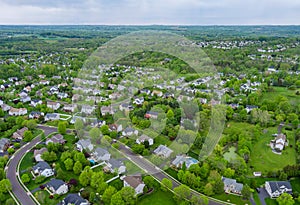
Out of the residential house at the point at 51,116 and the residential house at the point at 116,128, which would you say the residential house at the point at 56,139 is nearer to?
the residential house at the point at 116,128

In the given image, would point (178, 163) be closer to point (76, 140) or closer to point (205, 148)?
point (205, 148)

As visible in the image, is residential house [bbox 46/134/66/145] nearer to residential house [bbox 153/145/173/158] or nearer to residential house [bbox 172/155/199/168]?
residential house [bbox 153/145/173/158]

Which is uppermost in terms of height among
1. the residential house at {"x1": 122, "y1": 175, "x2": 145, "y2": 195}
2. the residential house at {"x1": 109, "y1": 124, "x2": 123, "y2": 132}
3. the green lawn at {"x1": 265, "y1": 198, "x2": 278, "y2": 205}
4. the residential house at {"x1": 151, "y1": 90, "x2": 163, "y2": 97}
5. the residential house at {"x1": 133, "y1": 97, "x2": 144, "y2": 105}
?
the residential house at {"x1": 151, "y1": 90, "x2": 163, "y2": 97}

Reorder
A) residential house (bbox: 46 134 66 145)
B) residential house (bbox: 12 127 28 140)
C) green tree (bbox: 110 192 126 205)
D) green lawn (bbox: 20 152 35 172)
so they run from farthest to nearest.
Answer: residential house (bbox: 12 127 28 140) → residential house (bbox: 46 134 66 145) → green lawn (bbox: 20 152 35 172) → green tree (bbox: 110 192 126 205)

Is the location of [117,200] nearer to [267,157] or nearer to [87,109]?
[267,157]

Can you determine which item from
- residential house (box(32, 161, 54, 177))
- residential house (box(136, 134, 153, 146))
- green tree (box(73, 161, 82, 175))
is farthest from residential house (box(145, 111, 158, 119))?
residential house (box(32, 161, 54, 177))

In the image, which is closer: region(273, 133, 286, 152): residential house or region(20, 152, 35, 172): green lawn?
region(20, 152, 35, 172): green lawn
